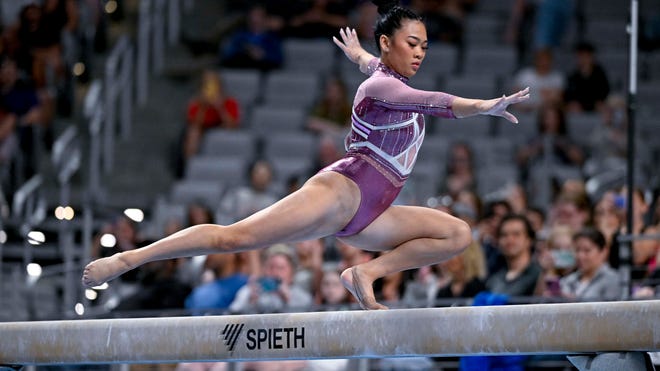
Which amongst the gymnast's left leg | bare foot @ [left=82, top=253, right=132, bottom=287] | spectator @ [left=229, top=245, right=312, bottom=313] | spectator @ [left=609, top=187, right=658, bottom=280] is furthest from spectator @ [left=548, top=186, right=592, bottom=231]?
A: bare foot @ [left=82, top=253, right=132, bottom=287]

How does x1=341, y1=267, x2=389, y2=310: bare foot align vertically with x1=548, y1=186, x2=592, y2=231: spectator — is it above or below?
above

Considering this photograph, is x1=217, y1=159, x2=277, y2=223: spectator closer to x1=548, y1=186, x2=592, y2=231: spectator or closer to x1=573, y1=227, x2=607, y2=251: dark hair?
x1=548, y1=186, x2=592, y2=231: spectator

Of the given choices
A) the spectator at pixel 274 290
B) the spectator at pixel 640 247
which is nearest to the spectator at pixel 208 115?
the spectator at pixel 274 290

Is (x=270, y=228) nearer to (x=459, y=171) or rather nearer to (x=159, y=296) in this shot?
(x=159, y=296)

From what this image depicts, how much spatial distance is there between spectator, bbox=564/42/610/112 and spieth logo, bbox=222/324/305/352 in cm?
644

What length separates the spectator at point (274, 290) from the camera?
27.1ft

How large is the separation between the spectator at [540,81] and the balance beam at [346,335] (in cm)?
640

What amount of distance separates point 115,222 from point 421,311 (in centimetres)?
529

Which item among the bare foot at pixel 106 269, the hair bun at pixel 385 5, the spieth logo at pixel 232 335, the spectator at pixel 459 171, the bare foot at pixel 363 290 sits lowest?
the spectator at pixel 459 171

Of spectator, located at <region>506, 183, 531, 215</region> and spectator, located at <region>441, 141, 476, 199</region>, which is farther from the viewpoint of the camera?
spectator, located at <region>441, 141, 476, 199</region>

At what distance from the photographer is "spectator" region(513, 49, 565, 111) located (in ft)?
37.0

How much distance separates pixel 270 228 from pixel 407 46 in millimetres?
1017

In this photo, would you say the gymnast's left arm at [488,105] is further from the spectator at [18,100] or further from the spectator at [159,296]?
the spectator at [18,100]

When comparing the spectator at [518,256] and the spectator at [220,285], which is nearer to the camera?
the spectator at [518,256]
